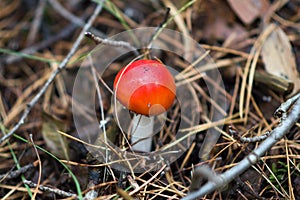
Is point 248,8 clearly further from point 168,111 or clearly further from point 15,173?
point 15,173

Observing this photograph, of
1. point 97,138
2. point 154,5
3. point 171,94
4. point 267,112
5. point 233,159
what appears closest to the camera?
point 171,94

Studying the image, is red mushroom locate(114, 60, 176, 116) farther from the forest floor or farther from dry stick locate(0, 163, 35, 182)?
dry stick locate(0, 163, 35, 182)

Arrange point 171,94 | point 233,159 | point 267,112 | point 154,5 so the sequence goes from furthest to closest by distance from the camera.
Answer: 1. point 154,5
2. point 267,112
3. point 233,159
4. point 171,94

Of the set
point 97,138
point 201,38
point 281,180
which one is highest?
point 201,38

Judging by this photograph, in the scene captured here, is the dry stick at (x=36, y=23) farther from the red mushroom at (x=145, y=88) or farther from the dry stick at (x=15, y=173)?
the red mushroom at (x=145, y=88)

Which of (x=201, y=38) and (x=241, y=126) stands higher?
(x=201, y=38)

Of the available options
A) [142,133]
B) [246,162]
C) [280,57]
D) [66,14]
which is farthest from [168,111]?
[66,14]

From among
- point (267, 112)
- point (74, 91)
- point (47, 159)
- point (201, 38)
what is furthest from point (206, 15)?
point (47, 159)

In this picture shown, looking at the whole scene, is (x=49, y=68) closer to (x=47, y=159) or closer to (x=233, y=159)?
(x=47, y=159)
